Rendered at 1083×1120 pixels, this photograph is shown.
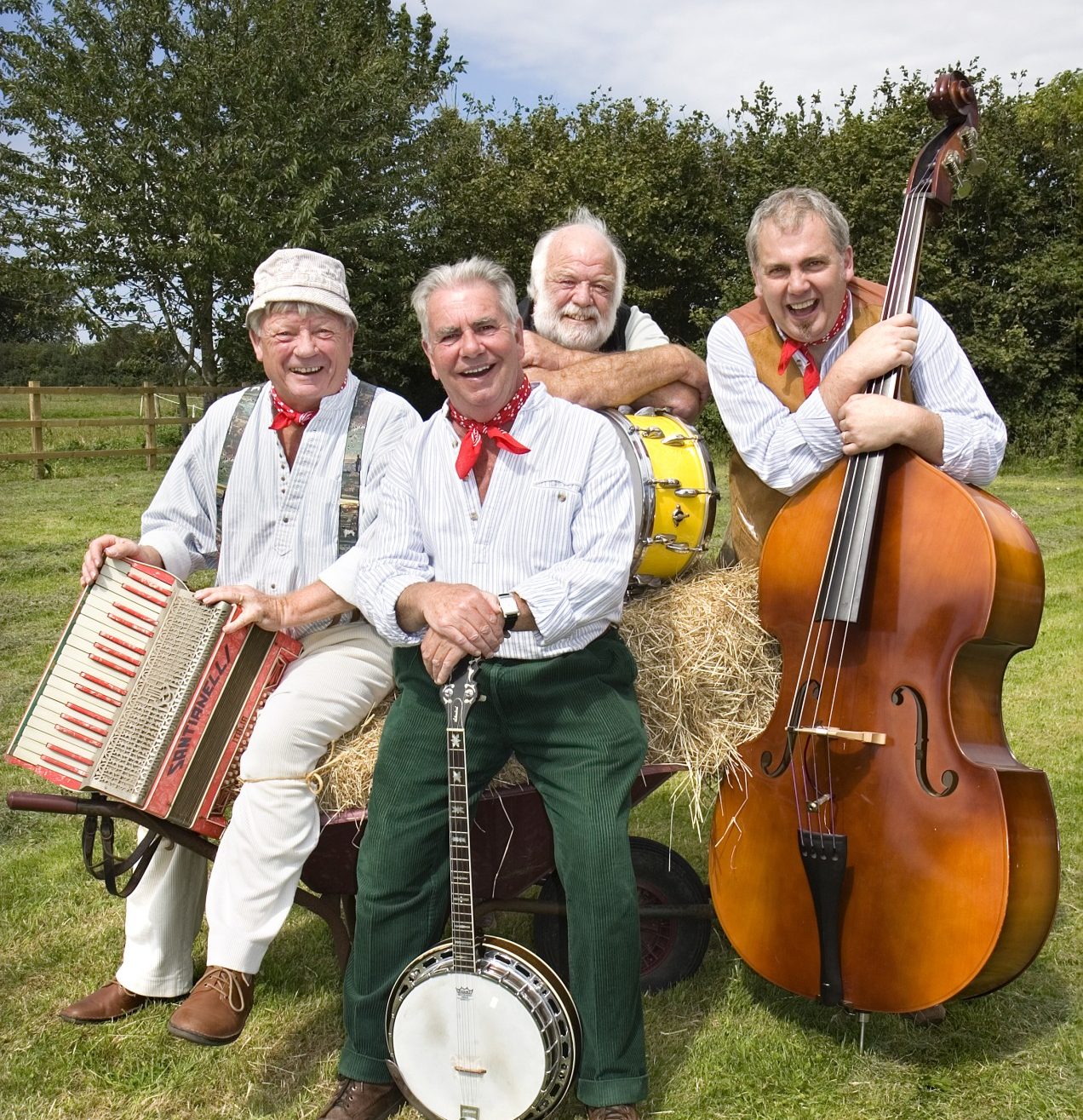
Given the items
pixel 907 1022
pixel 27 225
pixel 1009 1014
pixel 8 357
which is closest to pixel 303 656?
pixel 907 1022

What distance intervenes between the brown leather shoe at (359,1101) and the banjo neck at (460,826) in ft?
1.58

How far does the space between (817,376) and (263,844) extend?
204cm

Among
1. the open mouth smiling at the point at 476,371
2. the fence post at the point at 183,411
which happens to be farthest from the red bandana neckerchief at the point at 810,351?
the fence post at the point at 183,411

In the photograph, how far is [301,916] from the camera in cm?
390

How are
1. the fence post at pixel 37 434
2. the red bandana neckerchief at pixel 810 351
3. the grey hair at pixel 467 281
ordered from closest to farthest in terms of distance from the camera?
the grey hair at pixel 467 281 < the red bandana neckerchief at pixel 810 351 < the fence post at pixel 37 434

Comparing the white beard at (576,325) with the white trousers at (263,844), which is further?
the white beard at (576,325)

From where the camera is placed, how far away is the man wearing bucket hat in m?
3.06

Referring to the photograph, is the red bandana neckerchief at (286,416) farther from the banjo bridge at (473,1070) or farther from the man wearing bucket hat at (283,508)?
the banjo bridge at (473,1070)

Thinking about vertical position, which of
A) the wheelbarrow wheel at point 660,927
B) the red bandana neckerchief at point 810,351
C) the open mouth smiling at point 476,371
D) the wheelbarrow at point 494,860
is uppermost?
the red bandana neckerchief at point 810,351

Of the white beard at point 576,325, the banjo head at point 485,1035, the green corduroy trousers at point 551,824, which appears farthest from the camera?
the white beard at point 576,325

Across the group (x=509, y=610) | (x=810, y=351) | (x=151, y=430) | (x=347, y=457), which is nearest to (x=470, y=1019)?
(x=509, y=610)

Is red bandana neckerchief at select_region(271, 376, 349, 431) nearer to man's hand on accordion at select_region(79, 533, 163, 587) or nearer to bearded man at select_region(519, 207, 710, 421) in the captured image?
man's hand on accordion at select_region(79, 533, 163, 587)

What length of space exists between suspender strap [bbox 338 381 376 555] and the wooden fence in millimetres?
13599

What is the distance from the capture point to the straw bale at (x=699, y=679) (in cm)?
305
